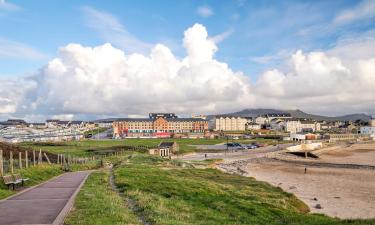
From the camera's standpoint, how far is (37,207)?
16.8m

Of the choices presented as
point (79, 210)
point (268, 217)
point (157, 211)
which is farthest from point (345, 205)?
point (79, 210)

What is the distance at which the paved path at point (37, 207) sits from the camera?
46.7ft

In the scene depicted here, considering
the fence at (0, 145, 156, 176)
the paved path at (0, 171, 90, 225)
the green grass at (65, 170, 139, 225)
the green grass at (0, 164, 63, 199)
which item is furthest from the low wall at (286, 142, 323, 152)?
the green grass at (65, 170, 139, 225)

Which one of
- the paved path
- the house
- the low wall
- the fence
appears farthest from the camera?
the low wall

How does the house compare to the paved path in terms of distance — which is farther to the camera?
the house

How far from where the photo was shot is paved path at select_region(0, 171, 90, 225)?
46.7 ft

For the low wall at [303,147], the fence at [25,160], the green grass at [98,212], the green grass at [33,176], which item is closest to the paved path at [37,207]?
the green grass at [98,212]

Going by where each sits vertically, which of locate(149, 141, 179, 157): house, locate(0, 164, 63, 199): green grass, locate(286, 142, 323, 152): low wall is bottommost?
locate(286, 142, 323, 152): low wall

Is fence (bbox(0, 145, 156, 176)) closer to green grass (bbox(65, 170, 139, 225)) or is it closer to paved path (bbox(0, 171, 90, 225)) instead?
paved path (bbox(0, 171, 90, 225))

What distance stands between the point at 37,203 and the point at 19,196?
3072 mm

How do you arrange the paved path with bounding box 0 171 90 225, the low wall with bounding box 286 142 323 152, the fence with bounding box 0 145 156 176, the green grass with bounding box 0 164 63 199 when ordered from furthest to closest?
1. the low wall with bounding box 286 142 323 152
2. the fence with bounding box 0 145 156 176
3. the green grass with bounding box 0 164 63 199
4. the paved path with bounding box 0 171 90 225

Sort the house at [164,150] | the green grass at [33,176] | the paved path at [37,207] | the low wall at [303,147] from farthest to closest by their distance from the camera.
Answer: the low wall at [303,147] < the house at [164,150] < the green grass at [33,176] < the paved path at [37,207]

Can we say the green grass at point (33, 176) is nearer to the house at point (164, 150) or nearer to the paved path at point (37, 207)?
the paved path at point (37, 207)

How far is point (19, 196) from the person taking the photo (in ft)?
66.8
